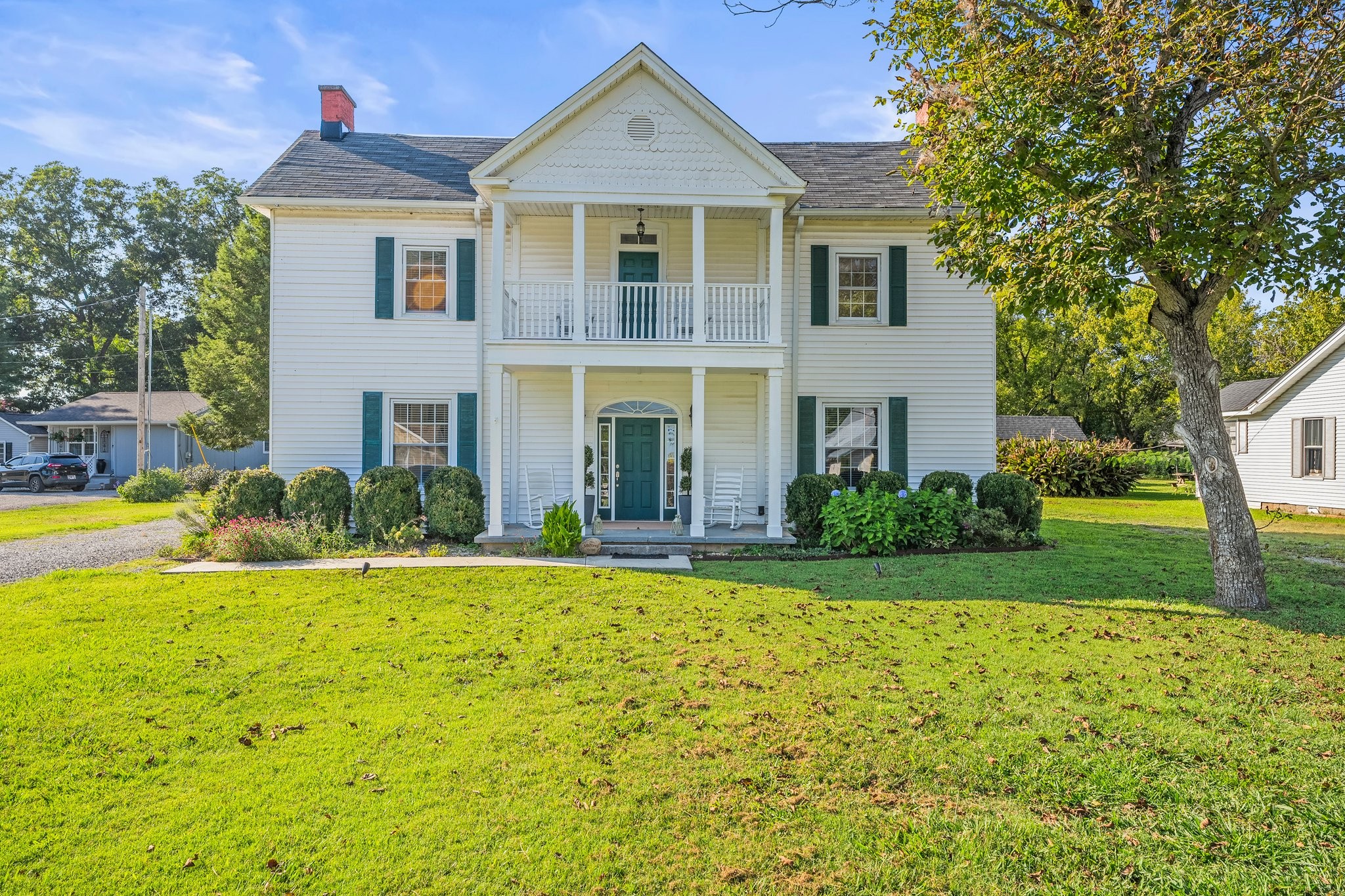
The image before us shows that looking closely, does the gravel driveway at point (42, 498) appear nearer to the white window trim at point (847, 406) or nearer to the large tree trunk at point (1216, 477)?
the white window trim at point (847, 406)

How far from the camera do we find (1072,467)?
22703 mm

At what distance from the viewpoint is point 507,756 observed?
12.5 feet

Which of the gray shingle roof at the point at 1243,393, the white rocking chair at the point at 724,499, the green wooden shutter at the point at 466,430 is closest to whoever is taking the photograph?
the white rocking chair at the point at 724,499

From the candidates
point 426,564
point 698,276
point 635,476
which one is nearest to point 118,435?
point 635,476

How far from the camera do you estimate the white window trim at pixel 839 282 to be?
13109 mm

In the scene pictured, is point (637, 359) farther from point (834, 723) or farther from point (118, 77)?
point (118, 77)

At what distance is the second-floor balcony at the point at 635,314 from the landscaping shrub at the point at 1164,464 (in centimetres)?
2883

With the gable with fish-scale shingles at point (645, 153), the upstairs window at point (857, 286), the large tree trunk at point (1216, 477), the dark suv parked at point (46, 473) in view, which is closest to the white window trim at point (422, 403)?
the gable with fish-scale shingles at point (645, 153)

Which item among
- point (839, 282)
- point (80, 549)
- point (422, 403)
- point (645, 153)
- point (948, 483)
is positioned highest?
point (645, 153)

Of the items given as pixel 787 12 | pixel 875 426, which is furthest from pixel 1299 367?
pixel 787 12

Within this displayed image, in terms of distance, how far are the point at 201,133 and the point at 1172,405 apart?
152 feet

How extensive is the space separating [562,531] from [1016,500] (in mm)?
7366

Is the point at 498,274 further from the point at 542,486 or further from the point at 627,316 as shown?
the point at 542,486

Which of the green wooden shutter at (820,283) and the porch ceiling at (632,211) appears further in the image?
the green wooden shutter at (820,283)
